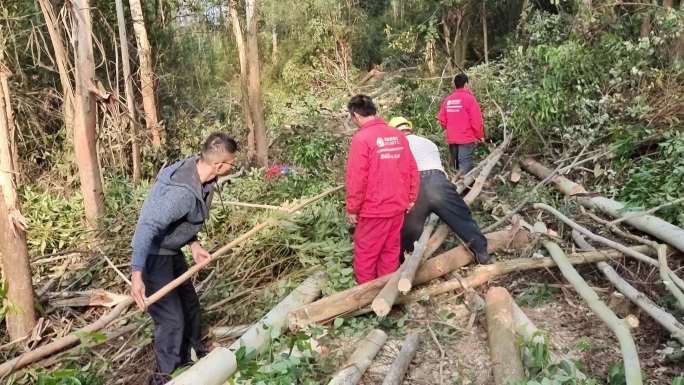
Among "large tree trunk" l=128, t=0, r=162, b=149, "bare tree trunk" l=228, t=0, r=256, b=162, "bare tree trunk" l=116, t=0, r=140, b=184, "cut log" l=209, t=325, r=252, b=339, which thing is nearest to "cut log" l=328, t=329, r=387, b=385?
"cut log" l=209, t=325, r=252, b=339

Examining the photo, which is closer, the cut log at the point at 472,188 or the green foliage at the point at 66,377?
the green foliage at the point at 66,377

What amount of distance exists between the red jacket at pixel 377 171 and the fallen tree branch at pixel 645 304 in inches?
64.9

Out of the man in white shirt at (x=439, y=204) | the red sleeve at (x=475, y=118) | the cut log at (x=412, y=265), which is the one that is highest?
the red sleeve at (x=475, y=118)

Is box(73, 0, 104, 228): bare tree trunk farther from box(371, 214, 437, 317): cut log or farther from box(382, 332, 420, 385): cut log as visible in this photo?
box(382, 332, 420, 385): cut log

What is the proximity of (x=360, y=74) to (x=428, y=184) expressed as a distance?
16874mm

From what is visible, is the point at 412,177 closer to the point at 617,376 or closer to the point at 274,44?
the point at 617,376

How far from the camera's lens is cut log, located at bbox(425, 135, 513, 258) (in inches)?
190

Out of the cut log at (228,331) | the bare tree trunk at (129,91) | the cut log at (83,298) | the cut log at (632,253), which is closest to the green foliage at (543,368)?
the cut log at (632,253)

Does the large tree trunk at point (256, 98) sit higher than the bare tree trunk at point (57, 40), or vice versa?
the bare tree trunk at point (57, 40)

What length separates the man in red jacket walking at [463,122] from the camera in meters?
7.38

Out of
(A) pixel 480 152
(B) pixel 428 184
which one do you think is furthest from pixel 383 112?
(B) pixel 428 184

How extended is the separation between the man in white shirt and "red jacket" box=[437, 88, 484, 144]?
9.28ft

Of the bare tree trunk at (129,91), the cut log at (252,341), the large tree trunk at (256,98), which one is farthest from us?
the large tree trunk at (256,98)

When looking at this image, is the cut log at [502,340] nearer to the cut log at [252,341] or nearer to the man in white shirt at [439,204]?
the man in white shirt at [439,204]
